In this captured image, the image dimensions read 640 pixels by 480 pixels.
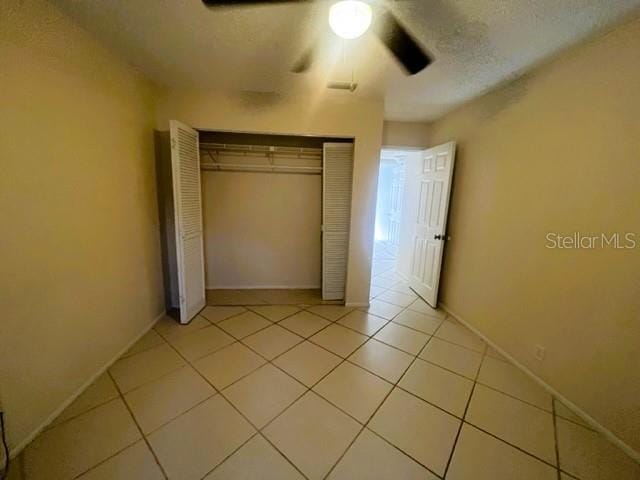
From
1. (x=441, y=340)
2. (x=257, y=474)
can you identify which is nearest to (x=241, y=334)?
(x=257, y=474)

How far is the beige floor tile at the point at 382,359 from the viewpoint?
1996 mm

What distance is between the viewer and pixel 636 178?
4.52 feet

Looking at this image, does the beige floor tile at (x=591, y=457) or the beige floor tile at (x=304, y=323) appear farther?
the beige floor tile at (x=304, y=323)

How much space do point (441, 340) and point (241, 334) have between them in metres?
1.97

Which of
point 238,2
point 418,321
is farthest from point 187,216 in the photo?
point 418,321

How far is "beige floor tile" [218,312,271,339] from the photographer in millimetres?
2514

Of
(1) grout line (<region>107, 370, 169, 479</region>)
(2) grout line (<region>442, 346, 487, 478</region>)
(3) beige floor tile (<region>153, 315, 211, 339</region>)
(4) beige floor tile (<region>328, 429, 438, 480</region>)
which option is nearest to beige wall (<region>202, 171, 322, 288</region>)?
(3) beige floor tile (<region>153, 315, 211, 339</region>)

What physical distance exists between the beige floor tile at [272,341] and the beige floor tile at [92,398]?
3.22 feet

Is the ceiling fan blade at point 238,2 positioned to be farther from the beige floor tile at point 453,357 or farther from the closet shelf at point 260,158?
the beige floor tile at point 453,357

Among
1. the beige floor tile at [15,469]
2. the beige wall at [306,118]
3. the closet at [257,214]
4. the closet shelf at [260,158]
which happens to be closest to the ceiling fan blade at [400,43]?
the beige wall at [306,118]

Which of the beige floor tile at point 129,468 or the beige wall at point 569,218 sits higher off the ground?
the beige wall at point 569,218

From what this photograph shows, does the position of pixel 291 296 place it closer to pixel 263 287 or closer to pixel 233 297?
pixel 263 287

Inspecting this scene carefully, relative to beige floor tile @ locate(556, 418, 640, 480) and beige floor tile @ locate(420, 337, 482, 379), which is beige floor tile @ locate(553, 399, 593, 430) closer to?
beige floor tile @ locate(556, 418, 640, 480)

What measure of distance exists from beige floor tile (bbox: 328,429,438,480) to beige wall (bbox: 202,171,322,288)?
7.87 feet
